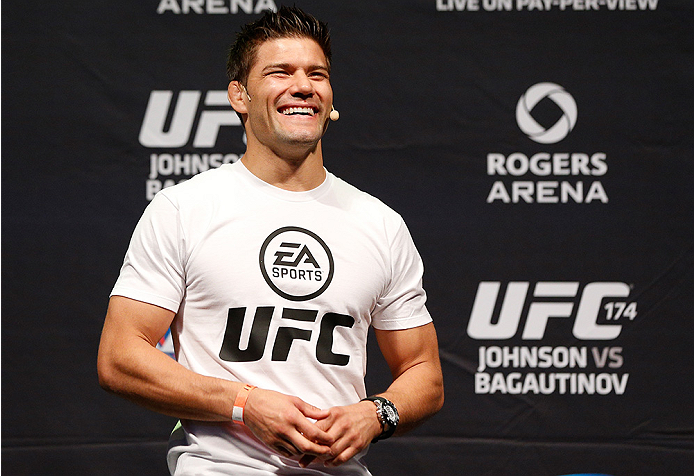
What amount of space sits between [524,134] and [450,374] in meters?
0.81

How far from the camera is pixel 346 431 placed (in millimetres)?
1311

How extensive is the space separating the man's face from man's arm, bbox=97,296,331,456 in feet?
1.40

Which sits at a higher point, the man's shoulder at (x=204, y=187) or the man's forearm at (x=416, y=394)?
the man's shoulder at (x=204, y=187)

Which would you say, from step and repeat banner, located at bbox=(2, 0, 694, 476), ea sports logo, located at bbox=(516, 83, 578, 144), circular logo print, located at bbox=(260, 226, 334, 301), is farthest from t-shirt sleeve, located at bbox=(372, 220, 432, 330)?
ea sports logo, located at bbox=(516, 83, 578, 144)

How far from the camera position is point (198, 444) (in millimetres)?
1375

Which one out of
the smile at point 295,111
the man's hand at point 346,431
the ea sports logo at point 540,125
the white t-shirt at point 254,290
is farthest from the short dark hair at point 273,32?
the ea sports logo at point 540,125

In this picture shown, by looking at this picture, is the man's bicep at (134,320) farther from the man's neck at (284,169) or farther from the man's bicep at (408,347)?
the man's bicep at (408,347)

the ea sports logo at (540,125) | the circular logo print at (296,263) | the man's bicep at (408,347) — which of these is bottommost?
the man's bicep at (408,347)

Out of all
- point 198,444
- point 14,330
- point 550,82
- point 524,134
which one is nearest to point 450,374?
point 524,134

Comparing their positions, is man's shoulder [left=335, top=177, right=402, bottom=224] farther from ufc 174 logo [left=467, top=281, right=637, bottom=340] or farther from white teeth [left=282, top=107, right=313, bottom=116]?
ufc 174 logo [left=467, top=281, right=637, bottom=340]

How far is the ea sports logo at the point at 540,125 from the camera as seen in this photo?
2393 millimetres

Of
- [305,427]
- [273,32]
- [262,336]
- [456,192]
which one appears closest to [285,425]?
[305,427]

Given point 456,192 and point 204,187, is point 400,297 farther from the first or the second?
point 456,192

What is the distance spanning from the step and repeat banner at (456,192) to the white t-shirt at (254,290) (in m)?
0.92
